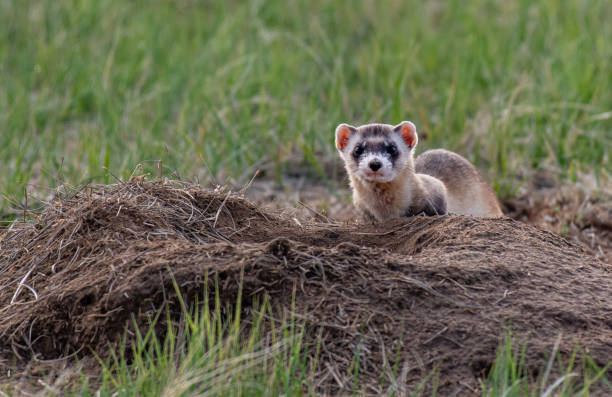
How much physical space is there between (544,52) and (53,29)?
509cm

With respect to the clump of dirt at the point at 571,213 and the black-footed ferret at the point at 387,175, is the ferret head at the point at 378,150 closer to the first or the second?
the black-footed ferret at the point at 387,175

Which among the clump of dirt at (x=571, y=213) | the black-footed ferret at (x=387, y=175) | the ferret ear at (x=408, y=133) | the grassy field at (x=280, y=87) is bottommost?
the clump of dirt at (x=571, y=213)

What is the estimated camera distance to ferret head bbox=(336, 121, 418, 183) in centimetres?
495

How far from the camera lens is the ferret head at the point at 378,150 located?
4953 mm

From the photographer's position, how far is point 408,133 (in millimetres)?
5223

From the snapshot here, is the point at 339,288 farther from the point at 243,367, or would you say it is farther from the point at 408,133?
the point at 408,133

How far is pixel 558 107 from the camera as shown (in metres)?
7.29

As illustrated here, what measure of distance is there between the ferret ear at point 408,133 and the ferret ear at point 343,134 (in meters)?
0.29

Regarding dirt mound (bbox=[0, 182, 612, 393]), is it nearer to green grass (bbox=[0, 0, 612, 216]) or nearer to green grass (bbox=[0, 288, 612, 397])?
green grass (bbox=[0, 288, 612, 397])

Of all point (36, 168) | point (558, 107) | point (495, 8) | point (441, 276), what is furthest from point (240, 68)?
point (441, 276)

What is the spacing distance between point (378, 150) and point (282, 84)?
9.78 feet

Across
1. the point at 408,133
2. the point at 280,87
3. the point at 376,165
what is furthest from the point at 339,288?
the point at 280,87

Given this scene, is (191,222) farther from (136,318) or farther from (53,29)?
(53,29)

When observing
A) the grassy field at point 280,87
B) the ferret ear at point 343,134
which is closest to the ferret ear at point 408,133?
the ferret ear at point 343,134
